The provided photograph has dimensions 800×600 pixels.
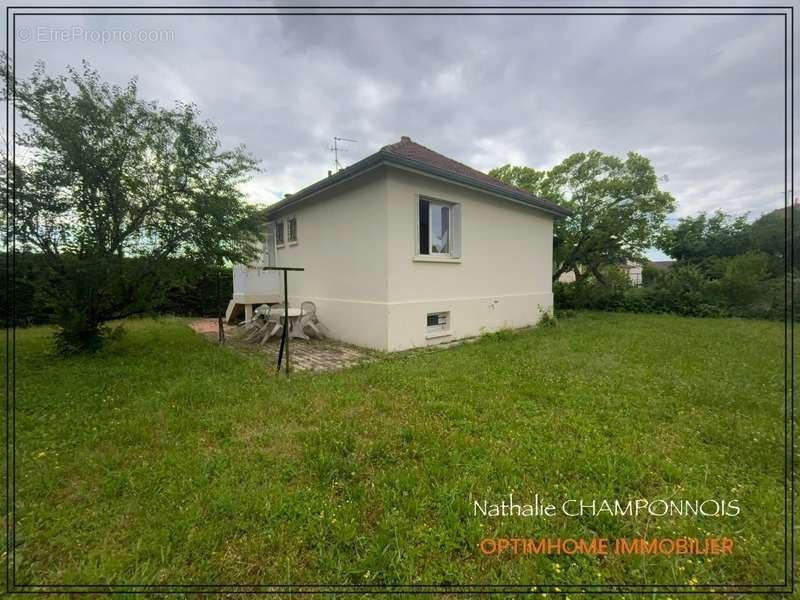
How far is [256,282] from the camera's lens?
965cm

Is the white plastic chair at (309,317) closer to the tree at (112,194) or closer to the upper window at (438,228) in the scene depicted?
the tree at (112,194)

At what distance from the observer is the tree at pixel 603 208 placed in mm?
13758

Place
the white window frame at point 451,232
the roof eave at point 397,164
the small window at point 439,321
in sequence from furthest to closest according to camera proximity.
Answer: the small window at point 439,321 < the white window frame at point 451,232 < the roof eave at point 397,164

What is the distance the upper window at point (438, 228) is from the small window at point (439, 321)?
1439 millimetres

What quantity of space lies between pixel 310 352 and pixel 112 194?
14.4ft

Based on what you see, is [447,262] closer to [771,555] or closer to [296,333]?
[296,333]

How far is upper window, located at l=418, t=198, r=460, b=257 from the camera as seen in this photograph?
7215 millimetres

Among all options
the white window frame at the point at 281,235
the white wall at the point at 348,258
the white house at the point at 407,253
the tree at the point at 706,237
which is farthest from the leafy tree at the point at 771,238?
the white window frame at the point at 281,235

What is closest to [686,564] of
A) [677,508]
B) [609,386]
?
[677,508]

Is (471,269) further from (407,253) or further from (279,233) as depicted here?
(279,233)

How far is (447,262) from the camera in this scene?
A: 7.35 m

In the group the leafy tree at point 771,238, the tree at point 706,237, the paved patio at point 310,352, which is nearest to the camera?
the paved patio at point 310,352

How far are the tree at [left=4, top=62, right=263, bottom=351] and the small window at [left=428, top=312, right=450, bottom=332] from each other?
14.6 feet

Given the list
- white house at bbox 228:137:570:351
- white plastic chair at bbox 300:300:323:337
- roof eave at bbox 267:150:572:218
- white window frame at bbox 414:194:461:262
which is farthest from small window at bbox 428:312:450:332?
roof eave at bbox 267:150:572:218
